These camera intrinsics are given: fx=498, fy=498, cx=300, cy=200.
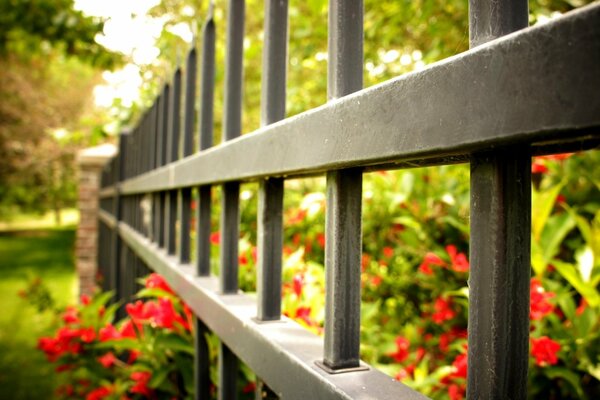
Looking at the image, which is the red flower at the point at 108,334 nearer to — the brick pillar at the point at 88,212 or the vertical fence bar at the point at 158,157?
the vertical fence bar at the point at 158,157

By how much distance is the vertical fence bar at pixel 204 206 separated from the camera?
1.25 metres

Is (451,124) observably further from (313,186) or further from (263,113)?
(313,186)

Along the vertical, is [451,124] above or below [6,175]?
below

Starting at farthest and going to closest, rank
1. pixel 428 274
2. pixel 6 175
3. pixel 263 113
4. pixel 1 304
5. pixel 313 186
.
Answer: pixel 6 175
pixel 1 304
pixel 313 186
pixel 428 274
pixel 263 113

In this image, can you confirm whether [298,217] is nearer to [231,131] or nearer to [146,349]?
[146,349]

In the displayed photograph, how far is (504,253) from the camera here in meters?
0.43

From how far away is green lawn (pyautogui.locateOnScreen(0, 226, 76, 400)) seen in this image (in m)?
4.12

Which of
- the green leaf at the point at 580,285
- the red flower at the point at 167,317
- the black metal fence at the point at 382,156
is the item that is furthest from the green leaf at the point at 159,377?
the green leaf at the point at 580,285

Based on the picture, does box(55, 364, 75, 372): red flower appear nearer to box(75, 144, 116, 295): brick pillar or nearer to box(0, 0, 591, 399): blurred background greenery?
box(0, 0, 591, 399): blurred background greenery

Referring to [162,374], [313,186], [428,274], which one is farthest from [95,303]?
[428,274]

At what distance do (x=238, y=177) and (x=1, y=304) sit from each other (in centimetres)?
782

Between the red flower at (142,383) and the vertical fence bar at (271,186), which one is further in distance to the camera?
the red flower at (142,383)

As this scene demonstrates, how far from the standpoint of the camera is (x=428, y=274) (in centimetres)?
175

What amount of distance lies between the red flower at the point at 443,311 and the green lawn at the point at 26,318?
2.35m
